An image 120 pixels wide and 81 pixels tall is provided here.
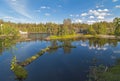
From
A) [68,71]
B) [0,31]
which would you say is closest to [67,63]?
[68,71]

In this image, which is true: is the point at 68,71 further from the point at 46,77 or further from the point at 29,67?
the point at 29,67

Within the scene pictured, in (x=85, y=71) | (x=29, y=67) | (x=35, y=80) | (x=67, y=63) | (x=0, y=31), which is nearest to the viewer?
(x=35, y=80)

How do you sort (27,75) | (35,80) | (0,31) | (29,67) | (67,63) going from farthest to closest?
(0,31), (67,63), (29,67), (27,75), (35,80)

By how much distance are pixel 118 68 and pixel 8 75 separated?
31110mm

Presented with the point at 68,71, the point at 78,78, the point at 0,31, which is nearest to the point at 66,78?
the point at 78,78

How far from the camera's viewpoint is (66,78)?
45.3 metres

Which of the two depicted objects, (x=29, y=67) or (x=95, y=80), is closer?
(x=95, y=80)

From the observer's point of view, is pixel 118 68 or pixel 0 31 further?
pixel 0 31

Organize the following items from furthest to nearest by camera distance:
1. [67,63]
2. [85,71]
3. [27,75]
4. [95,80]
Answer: [67,63] < [85,71] < [27,75] < [95,80]

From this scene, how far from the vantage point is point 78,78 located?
4519 cm

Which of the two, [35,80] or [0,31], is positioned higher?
[0,31]

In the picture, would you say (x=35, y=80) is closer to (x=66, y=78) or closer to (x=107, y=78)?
(x=66, y=78)

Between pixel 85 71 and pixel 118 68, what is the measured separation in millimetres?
9892

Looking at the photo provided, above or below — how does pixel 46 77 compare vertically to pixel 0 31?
below
